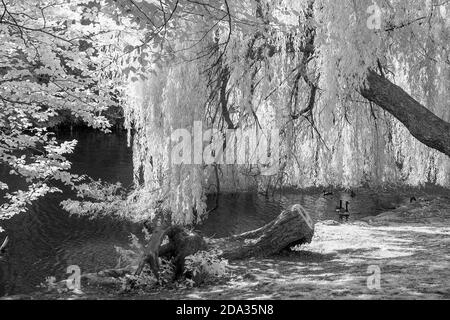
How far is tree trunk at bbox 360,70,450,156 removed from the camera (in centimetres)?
587

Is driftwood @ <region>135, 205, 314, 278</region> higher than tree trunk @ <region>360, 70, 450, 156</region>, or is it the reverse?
tree trunk @ <region>360, 70, 450, 156</region>

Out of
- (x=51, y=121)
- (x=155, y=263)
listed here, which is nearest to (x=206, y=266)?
(x=155, y=263)

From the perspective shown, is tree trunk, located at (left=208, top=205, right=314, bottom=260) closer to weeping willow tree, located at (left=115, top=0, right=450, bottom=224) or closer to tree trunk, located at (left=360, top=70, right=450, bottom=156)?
weeping willow tree, located at (left=115, top=0, right=450, bottom=224)

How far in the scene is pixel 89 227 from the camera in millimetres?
17141

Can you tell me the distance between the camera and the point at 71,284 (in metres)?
6.64

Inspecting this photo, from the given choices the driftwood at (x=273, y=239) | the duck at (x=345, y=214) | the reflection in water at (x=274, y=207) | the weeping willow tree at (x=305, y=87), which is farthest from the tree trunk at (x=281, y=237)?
Result: the duck at (x=345, y=214)

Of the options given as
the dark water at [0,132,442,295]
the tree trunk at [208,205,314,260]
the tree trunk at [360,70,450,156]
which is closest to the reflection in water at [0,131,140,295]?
the dark water at [0,132,442,295]

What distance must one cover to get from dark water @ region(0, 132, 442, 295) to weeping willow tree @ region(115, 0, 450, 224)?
519 cm

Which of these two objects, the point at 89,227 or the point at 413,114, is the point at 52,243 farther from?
the point at 413,114

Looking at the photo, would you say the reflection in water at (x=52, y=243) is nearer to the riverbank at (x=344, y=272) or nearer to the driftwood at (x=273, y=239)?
the driftwood at (x=273, y=239)

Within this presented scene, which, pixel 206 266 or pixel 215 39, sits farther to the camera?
pixel 215 39
